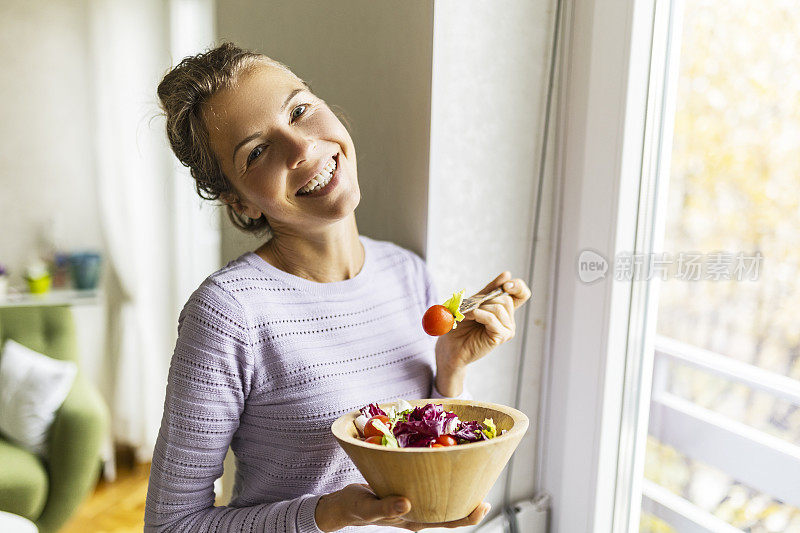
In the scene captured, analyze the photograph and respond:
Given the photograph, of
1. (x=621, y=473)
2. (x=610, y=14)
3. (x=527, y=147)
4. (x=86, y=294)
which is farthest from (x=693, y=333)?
(x=86, y=294)

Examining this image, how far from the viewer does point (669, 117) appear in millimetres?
1133

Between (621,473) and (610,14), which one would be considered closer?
(610,14)

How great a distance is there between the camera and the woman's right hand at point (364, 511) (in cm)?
77

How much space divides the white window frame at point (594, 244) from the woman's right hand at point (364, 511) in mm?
481

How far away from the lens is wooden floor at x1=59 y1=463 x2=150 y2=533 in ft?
3.30

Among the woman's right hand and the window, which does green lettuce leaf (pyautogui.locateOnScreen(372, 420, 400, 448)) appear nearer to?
the woman's right hand

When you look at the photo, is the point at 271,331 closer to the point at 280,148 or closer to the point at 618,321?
the point at 280,148

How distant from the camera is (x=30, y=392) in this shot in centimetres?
94

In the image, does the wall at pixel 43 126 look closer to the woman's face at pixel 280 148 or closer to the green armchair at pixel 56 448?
the green armchair at pixel 56 448

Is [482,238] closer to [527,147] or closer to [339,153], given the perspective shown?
[527,147]

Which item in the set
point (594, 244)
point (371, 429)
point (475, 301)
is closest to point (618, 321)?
point (594, 244)

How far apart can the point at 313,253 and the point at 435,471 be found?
43 centimetres

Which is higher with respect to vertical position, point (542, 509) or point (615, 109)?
point (615, 109)

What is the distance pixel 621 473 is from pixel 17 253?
1.10 metres
